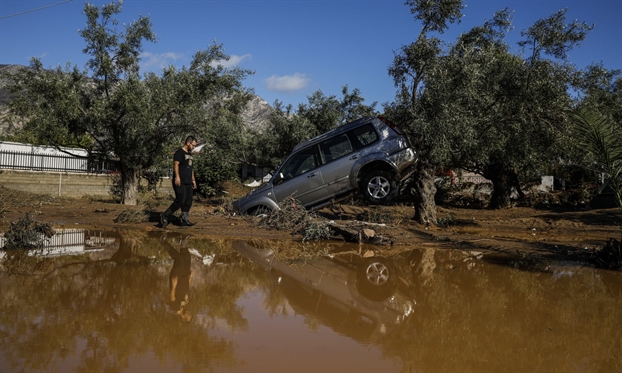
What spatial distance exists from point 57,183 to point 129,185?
8.37 metres

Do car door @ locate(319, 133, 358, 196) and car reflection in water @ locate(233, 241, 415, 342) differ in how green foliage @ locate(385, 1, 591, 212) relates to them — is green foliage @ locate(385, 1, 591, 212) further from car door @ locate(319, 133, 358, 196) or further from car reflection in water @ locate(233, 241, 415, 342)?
car reflection in water @ locate(233, 241, 415, 342)

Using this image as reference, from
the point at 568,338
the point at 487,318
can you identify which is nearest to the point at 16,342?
the point at 487,318

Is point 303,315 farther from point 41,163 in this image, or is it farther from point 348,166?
point 41,163

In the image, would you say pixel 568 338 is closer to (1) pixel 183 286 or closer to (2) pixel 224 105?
(1) pixel 183 286

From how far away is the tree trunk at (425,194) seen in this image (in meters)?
12.4

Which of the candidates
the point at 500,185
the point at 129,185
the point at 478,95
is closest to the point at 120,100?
the point at 129,185

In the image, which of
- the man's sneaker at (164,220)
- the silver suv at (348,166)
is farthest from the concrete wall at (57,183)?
the silver suv at (348,166)

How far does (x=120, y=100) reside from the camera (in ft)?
47.6

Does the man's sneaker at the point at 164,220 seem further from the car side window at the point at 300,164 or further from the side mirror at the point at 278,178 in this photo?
the car side window at the point at 300,164

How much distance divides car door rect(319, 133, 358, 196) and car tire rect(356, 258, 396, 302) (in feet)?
11.9

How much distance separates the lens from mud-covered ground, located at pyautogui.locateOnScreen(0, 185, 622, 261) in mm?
9148

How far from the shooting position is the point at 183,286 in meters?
5.50

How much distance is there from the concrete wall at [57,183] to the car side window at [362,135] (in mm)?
16448

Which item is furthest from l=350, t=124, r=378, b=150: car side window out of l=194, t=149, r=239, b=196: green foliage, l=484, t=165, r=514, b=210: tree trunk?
l=194, t=149, r=239, b=196: green foliage
